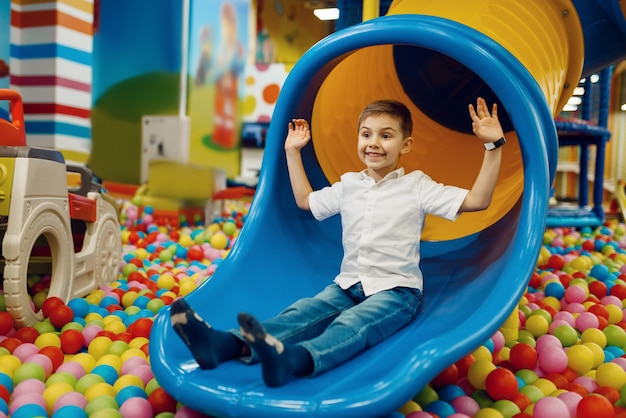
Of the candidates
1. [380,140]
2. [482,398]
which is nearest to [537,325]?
[482,398]

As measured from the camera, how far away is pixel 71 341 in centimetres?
137

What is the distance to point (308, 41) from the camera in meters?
7.48

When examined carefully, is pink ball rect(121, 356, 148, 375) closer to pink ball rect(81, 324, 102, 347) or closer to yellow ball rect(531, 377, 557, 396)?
pink ball rect(81, 324, 102, 347)

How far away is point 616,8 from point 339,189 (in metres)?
1.08

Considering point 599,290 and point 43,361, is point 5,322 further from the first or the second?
point 599,290

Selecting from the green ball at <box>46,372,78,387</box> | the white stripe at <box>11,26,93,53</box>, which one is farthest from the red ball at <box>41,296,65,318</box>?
the white stripe at <box>11,26,93,53</box>

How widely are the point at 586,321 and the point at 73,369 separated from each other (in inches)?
49.4

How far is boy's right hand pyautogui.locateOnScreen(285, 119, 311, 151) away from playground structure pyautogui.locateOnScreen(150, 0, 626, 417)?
56 mm

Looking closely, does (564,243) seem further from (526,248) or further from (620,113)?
(620,113)

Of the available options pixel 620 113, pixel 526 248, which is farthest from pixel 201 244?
pixel 620 113

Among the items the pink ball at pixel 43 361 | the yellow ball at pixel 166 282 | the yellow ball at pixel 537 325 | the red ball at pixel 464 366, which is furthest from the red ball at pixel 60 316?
the yellow ball at pixel 537 325

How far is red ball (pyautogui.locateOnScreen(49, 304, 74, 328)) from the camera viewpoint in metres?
1.49

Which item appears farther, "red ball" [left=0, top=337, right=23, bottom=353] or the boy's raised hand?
"red ball" [left=0, top=337, right=23, bottom=353]

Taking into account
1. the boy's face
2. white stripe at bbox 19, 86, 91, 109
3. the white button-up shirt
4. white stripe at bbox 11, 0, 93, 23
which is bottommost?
the white button-up shirt
